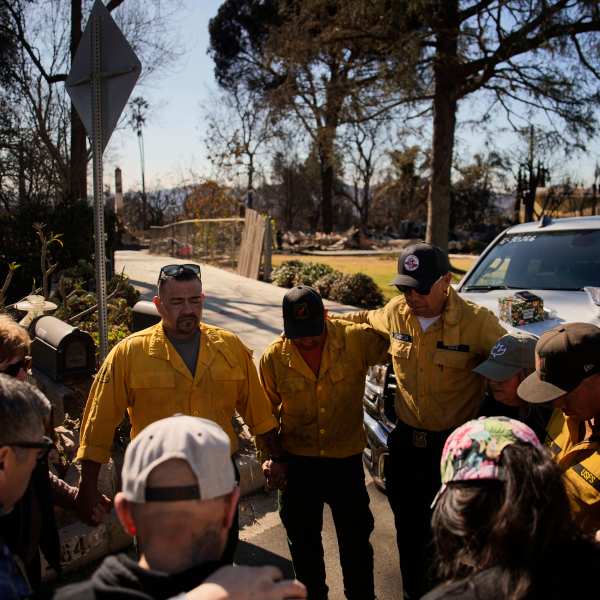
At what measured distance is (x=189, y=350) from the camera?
2898 mm

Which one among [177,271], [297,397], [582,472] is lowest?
[297,397]

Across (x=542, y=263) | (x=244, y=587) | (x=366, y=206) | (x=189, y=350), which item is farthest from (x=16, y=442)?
(x=366, y=206)

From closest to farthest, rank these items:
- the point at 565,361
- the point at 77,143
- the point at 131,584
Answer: the point at 131,584 < the point at 565,361 < the point at 77,143

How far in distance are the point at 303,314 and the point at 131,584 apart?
1.80m

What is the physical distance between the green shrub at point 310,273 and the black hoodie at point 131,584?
1162cm

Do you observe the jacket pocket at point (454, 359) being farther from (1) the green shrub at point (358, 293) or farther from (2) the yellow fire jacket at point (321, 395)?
(1) the green shrub at point (358, 293)

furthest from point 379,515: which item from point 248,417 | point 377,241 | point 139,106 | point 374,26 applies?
point 377,241

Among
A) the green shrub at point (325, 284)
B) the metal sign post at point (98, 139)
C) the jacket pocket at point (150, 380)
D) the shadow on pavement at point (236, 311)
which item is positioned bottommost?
the shadow on pavement at point (236, 311)

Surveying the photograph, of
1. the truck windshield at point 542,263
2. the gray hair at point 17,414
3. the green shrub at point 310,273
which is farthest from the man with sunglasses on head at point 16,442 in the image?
the green shrub at point 310,273

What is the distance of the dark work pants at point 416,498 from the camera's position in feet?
9.73

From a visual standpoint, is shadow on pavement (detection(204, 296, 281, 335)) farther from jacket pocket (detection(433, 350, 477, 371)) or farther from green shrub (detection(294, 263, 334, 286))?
jacket pocket (detection(433, 350, 477, 371))

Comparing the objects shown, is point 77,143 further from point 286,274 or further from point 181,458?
point 181,458

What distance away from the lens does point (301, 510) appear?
2984 mm

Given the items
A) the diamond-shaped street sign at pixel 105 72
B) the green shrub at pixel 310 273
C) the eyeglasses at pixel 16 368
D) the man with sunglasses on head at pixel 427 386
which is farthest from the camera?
the green shrub at pixel 310 273
